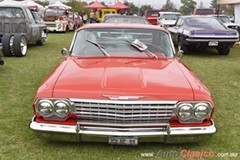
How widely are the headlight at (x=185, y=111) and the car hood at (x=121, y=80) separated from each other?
0.09 m

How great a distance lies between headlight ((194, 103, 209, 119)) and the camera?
2.84m

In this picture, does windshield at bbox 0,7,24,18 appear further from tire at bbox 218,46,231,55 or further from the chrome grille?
the chrome grille

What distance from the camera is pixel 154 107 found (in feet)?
9.03

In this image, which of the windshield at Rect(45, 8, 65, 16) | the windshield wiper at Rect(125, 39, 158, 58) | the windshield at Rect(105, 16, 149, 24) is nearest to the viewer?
the windshield wiper at Rect(125, 39, 158, 58)

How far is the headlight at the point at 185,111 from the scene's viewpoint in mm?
2803

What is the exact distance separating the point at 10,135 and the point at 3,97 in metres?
1.69

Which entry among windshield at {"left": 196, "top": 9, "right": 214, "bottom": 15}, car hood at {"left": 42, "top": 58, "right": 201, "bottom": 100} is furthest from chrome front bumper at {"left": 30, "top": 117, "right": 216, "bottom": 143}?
windshield at {"left": 196, "top": 9, "right": 214, "bottom": 15}

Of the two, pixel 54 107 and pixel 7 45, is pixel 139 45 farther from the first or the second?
pixel 7 45

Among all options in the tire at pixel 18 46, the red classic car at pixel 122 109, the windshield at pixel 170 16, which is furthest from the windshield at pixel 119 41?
the windshield at pixel 170 16

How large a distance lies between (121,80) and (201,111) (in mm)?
945

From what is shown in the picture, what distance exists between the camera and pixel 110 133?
277 centimetres

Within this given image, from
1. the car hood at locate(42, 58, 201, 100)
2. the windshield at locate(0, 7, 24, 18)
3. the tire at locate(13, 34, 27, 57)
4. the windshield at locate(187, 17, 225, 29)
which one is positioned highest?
the windshield at locate(0, 7, 24, 18)

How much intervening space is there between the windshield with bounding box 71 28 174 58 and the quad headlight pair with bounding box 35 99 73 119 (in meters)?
1.39

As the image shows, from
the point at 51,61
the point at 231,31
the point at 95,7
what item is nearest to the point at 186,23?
the point at 231,31
